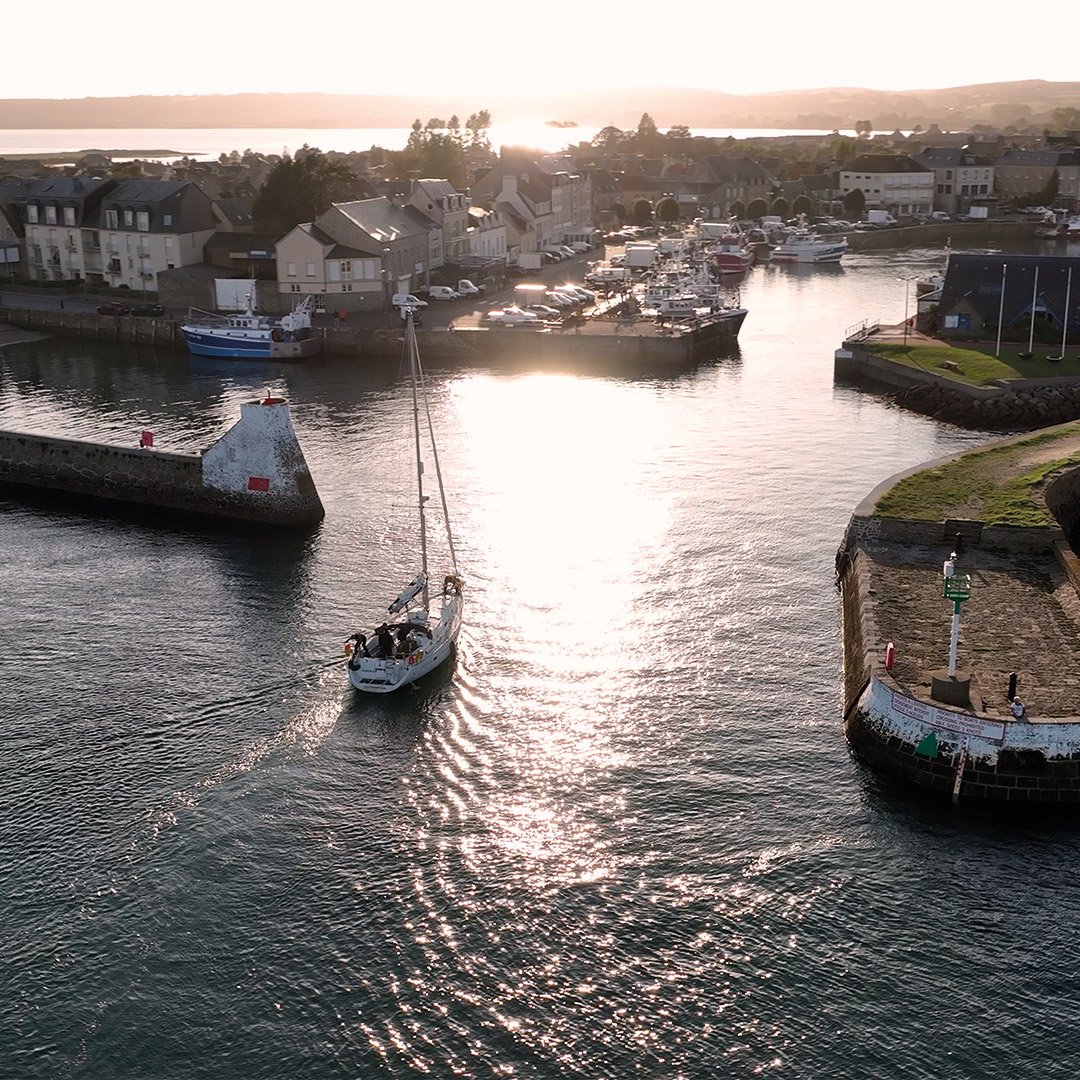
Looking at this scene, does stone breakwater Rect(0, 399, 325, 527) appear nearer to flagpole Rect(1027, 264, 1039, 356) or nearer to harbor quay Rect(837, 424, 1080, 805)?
harbor quay Rect(837, 424, 1080, 805)

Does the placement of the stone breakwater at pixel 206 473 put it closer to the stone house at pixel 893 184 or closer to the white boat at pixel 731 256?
the white boat at pixel 731 256

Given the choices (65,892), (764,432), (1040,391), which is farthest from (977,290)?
(65,892)

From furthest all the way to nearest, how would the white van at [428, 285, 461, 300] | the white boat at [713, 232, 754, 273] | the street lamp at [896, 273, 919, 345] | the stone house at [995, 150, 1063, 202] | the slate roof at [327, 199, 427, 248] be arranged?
1. the stone house at [995, 150, 1063, 202]
2. the white boat at [713, 232, 754, 273]
3. the white van at [428, 285, 461, 300]
4. the street lamp at [896, 273, 919, 345]
5. the slate roof at [327, 199, 427, 248]

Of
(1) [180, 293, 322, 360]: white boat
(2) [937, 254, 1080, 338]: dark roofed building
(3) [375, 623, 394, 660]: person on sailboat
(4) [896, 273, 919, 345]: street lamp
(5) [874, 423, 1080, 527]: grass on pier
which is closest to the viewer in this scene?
(3) [375, 623, 394, 660]: person on sailboat

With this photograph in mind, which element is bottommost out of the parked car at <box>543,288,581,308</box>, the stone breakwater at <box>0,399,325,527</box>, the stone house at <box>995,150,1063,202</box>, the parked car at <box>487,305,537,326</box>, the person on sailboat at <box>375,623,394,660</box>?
the person on sailboat at <box>375,623,394,660</box>

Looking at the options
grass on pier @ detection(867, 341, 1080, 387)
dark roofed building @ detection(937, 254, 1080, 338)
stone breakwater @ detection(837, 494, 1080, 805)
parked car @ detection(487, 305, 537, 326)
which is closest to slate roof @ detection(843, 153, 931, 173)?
dark roofed building @ detection(937, 254, 1080, 338)

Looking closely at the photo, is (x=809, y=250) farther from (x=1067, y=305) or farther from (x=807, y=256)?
(x=1067, y=305)

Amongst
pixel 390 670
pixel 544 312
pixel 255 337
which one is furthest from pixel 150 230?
pixel 390 670

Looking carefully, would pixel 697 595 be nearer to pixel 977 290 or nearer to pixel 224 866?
pixel 224 866
